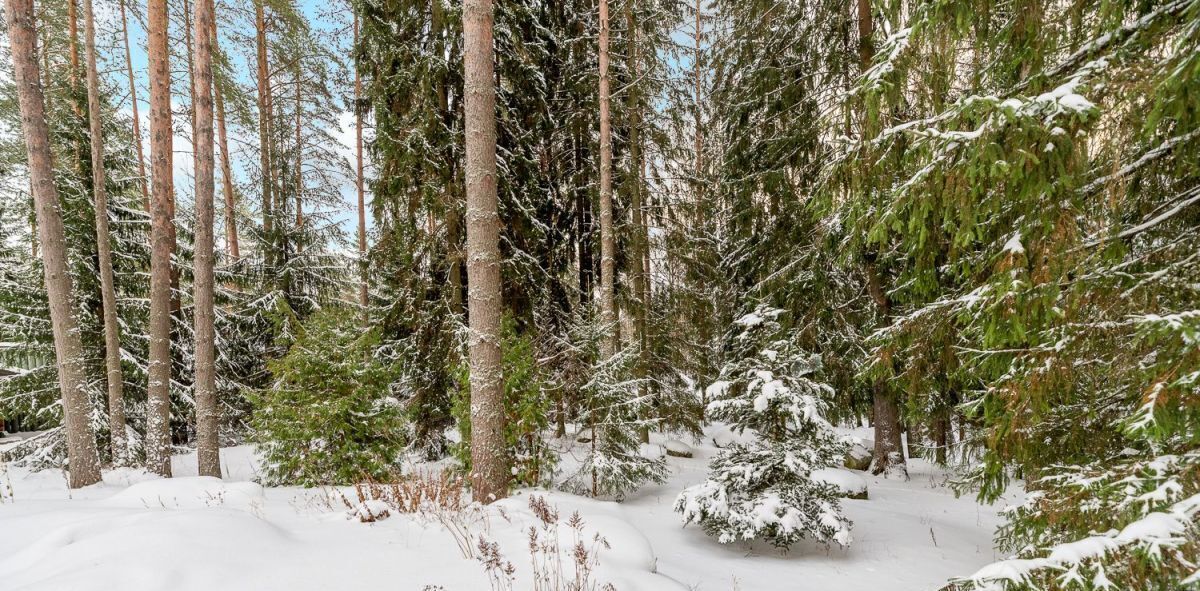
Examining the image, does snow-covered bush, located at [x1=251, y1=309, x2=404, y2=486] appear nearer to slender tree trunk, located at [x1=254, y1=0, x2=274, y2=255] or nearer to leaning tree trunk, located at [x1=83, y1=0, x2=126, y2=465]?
leaning tree trunk, located at [x1=83, y1=0, x2=126, y2=465]

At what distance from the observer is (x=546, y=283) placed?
8.96m

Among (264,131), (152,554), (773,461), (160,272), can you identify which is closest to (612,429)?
(773,461)

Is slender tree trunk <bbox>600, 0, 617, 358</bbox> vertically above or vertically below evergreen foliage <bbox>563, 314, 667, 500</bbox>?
above

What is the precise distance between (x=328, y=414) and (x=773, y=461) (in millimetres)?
5127

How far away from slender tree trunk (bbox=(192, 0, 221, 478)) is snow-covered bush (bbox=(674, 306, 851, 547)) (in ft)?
20.1

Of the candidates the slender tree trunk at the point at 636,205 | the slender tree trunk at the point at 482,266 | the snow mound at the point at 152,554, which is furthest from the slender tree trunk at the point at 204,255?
the slender tree trunk at the point at 636,205

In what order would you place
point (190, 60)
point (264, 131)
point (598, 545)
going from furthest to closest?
point (264, 131)
point (190, 60)
point (598, 545)

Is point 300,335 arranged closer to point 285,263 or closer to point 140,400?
point 140,400

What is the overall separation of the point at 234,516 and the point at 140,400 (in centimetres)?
843

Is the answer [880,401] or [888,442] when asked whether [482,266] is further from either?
[888,442]

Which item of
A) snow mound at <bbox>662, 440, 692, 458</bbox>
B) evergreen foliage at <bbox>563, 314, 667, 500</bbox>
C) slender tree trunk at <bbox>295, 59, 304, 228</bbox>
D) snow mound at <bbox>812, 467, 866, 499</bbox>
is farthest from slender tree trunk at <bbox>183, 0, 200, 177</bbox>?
snow mound at <bbox>662, 440, 692, 458</bbox>

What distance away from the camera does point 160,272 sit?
7.21 meters

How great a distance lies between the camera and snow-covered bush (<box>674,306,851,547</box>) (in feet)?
17.6

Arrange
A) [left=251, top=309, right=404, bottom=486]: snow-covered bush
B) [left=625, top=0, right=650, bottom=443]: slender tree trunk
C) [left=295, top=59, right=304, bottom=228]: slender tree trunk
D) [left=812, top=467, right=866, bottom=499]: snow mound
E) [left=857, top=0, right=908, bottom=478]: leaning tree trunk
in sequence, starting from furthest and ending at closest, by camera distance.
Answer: [left=295, top=59, right=304, bottom=228]: slender tree trunk, [left=625, top=0, right=650, bottom=443]: slender tree trunk, [left=857, top=0, right=908, bottom=478]: leaning tree trunk, [left=251, top=309, right=404, bottom=486]: snow-covered bush, [left=812, top=467, right=866, bottom=499]: snow mound
